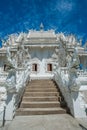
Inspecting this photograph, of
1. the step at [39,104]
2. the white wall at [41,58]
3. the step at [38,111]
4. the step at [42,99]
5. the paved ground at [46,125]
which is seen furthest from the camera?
the white wall at [41,58]

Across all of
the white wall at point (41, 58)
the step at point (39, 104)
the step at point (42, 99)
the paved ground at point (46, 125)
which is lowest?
the paved ground at point (46, 125)

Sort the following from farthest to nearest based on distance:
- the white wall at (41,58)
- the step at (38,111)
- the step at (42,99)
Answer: the white wall at (41,58) → the step at (42,99) → the step at (38,111)

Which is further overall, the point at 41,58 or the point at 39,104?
the point at 41,58

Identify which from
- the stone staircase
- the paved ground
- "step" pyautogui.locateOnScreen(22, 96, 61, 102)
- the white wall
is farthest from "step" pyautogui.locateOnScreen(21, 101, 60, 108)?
the white wall

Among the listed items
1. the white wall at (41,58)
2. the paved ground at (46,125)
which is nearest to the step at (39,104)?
the paved ground at (46,125)

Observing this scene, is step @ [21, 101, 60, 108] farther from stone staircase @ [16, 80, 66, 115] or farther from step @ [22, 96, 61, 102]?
step @ [22, 96, 61, 102]

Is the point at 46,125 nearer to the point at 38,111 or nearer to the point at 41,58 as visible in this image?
the point at 38,111

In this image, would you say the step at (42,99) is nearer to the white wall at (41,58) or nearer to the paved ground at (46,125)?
the paved ground at (46,125)

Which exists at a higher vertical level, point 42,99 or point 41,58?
point 41,58

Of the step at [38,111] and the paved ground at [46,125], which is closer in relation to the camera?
the paved ground at [46,125]

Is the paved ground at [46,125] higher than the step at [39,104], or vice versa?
the step at [39,104]

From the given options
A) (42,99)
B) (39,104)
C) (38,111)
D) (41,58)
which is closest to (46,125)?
(38,111)

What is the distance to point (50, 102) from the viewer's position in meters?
7.46

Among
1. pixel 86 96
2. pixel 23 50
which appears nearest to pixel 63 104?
pixel 86 96
